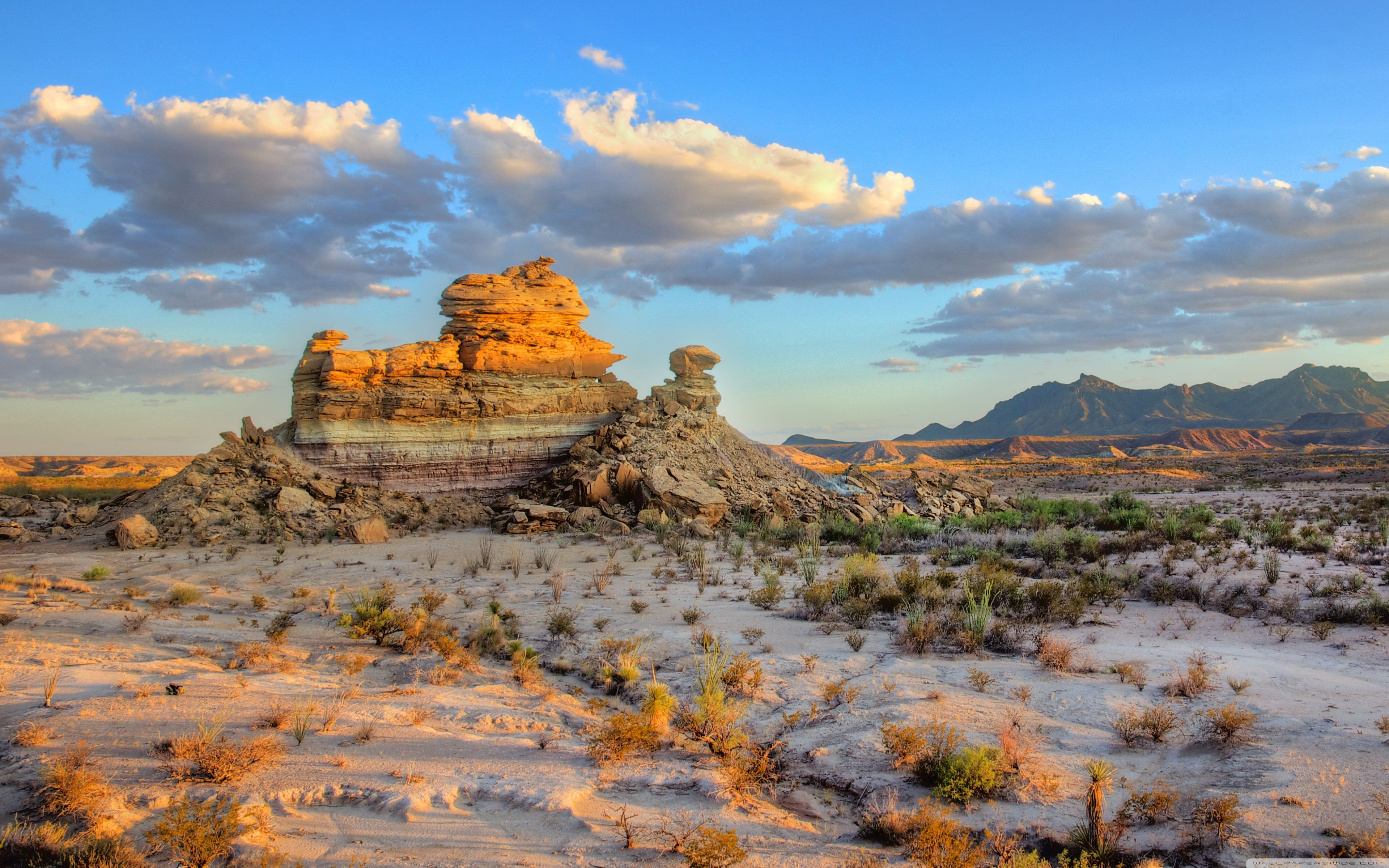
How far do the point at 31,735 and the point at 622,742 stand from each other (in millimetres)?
4109

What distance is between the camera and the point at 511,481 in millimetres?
20875

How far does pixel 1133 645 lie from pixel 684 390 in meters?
17.5

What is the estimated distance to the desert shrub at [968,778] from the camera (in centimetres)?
443

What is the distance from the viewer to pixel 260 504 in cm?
1677

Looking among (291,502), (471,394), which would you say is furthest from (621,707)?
(471,394)

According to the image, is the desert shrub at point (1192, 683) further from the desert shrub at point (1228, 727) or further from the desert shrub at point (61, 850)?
the desert shrub at point (61, 850)

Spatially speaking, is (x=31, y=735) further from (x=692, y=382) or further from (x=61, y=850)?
(x=692, y=382)

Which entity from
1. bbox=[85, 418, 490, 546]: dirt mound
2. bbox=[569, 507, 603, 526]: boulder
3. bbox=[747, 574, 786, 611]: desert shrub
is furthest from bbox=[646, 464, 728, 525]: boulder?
bbox=[747, 574, 786, 611]: desert shrub

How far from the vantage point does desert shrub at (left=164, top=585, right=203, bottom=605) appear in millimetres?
9680

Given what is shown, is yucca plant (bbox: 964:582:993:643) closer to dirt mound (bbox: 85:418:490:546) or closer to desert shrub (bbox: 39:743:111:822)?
desert shrub (bbox: 39:743:111:822)

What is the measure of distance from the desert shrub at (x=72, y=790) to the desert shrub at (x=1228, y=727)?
24.5 feet

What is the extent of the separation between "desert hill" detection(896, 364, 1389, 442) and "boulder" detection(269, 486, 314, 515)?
152 metres

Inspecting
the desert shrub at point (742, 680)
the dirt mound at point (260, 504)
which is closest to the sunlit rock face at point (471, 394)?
the dirt mound at point (260, 504)

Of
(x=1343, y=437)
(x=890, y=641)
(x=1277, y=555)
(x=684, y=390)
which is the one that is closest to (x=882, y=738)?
(x=890, y=641)
